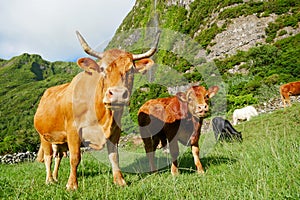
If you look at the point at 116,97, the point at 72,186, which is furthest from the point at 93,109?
the point at 72,186

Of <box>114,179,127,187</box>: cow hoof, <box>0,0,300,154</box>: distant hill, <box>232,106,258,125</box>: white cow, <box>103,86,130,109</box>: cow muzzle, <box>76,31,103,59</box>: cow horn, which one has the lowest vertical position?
<box>114,179,127,187</box>: cow hoof

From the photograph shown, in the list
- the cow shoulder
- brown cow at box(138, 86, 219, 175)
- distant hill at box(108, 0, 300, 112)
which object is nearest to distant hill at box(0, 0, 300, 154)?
distant hill at box(108, 0, 300, 112)

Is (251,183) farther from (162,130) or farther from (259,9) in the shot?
(259,9)

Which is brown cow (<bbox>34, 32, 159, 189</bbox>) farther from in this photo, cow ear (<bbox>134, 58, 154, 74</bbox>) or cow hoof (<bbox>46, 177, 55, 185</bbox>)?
cow hoof (<bbox>46, 177, 55, 185</bbox>)

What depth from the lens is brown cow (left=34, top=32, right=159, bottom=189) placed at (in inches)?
164

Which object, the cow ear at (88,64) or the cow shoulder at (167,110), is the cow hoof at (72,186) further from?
the cow shoulder at (167,110)

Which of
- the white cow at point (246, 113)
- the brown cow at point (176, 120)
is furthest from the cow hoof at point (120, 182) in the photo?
the white cow at point (246, 113)

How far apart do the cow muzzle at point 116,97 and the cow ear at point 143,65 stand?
915 millimetres

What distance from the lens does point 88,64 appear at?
452 cm

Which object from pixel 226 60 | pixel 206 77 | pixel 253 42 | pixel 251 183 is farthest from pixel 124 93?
pixel 253 42

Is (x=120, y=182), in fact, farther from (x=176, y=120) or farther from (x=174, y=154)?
(x=176, y=120)

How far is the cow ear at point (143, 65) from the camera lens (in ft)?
15.9

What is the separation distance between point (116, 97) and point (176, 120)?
2527 mm

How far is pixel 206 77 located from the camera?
26688 mm
